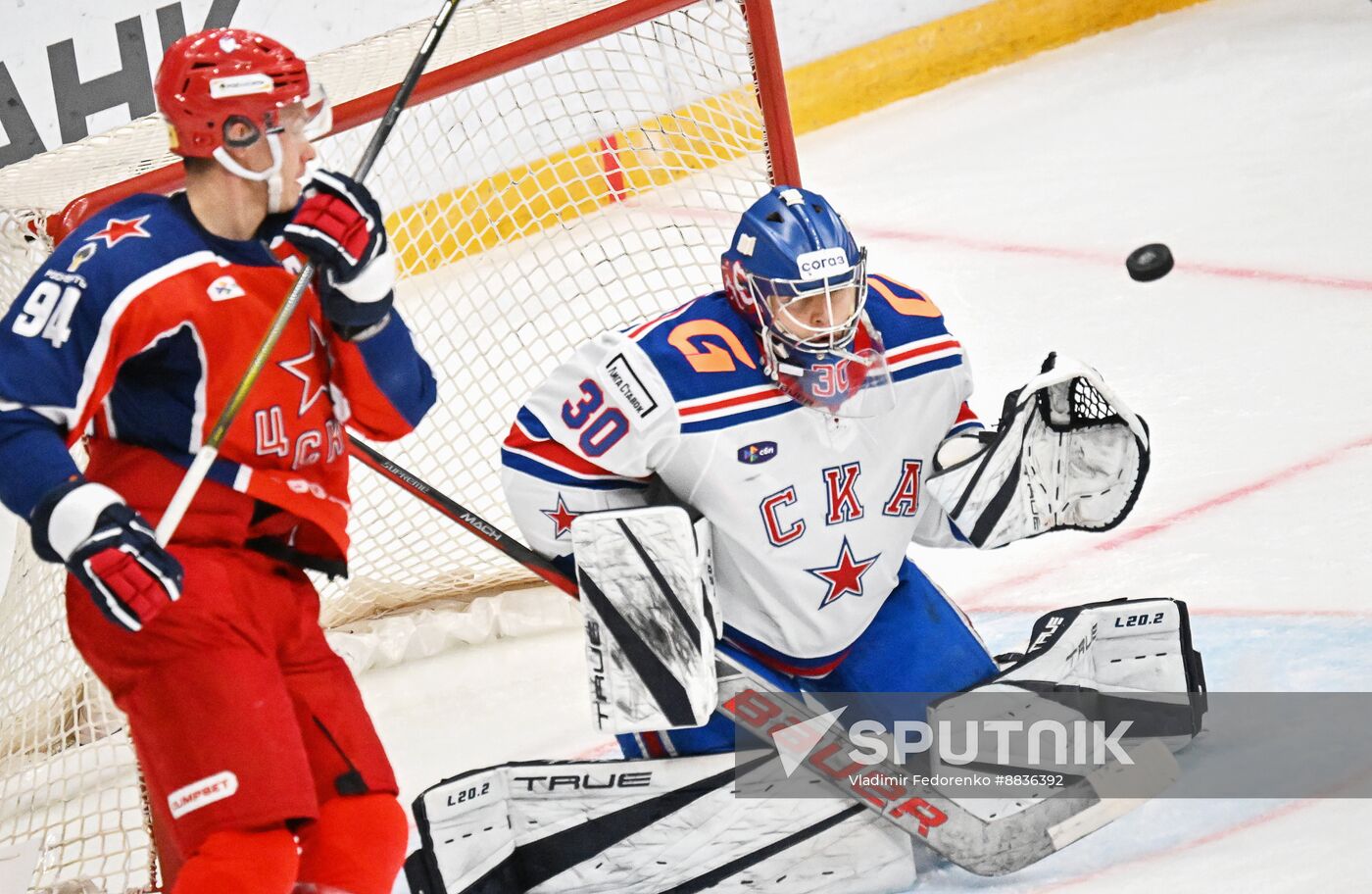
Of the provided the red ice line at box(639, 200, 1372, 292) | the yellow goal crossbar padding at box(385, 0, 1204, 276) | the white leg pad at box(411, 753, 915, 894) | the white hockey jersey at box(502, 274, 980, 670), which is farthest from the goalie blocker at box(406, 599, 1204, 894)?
the red ice line at box(639, 200, 1372, 292)

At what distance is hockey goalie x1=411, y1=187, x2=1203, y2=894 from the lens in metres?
2.34

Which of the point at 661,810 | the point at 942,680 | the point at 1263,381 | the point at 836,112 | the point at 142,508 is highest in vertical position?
the point at 836,112

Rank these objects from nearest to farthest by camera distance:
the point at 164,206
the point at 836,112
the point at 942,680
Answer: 1. the point at 164,206
2. the point at 942,680
3. the point at 836,112

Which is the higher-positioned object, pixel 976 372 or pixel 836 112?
pixel 836 112

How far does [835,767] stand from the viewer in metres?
2.38

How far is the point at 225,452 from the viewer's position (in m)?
2.00

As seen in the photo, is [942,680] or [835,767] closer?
[835,767]

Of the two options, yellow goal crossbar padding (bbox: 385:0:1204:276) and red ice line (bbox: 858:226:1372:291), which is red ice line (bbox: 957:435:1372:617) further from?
yellow goal crossbar padding (bbox: 385:0:1204:276)

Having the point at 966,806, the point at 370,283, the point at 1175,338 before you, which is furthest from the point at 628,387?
the point at 1175,338

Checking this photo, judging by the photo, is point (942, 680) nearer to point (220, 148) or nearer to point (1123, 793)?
point (1123, 793)

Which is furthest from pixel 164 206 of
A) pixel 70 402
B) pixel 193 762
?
pixel 193 762

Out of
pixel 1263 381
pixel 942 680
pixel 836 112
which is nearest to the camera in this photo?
pixel 942 680

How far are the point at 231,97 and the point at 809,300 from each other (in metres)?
0.83

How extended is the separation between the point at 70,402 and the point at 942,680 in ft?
4.43
